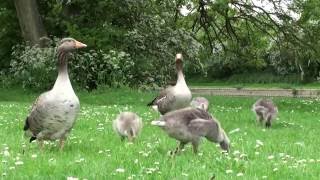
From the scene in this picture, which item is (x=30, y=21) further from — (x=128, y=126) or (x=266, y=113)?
(x=128, y=126)

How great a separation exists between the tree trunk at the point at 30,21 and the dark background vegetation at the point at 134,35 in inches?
2.3

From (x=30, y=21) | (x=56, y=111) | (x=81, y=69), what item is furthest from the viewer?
(x=30, y=21)

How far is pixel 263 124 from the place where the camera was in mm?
→ 16750

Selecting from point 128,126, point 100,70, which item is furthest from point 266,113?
point 100,70

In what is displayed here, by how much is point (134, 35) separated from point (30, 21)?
6079 mm

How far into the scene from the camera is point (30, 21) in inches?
1332

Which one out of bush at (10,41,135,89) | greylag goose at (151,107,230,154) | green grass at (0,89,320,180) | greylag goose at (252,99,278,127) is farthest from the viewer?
bush at (10,41,135,89)

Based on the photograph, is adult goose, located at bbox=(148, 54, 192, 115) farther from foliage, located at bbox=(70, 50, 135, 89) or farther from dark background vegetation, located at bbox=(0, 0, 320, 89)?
foliage, located at bbox=(70, 50, 135, 89)

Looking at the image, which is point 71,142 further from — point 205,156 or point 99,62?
point 99,62

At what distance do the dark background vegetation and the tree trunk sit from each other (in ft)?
0.19

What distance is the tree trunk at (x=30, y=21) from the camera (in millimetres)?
33844

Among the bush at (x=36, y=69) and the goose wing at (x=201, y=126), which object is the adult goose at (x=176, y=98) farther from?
the bush at (x=36, y=69)

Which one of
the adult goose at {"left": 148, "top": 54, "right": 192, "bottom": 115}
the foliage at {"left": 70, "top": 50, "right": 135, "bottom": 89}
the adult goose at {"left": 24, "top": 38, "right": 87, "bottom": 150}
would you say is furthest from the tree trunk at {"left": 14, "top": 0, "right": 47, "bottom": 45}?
the adult goose at {"left": 24, "top": 38, "right": 87, "bottom": 150}

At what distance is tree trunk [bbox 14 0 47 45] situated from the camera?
3384cm
